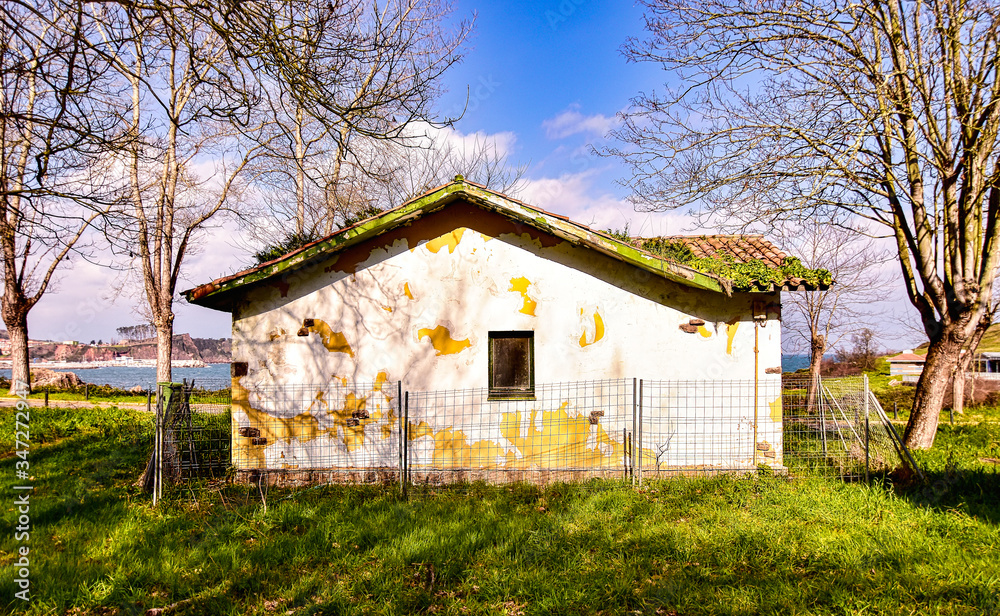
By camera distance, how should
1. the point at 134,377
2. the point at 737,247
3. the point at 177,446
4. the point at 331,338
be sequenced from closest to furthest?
the point at 177,446 < the point at 331,338 < the point at 737,247 < the point at 134,377

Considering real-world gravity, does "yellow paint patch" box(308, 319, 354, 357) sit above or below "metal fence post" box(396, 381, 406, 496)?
above

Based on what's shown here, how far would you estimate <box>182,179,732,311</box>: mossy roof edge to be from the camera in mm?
7844

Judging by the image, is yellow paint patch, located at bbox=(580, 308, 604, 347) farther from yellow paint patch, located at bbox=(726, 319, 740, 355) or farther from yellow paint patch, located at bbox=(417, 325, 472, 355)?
yellow paint patch, located at bbox=(726, 319, 740, 355)

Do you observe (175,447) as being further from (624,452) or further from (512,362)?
(624,452)

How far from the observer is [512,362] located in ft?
27.5

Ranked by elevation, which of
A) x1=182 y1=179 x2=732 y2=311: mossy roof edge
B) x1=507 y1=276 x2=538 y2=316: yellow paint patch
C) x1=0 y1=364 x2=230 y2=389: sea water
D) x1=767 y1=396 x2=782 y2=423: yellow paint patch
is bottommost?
x1=0 y1=364 x2=230 y2=389: sea water

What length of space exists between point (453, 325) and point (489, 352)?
73 centimetres

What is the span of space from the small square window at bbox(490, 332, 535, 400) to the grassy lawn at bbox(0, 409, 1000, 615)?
164 cm

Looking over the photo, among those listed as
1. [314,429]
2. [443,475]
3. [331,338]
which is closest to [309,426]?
[314,429]

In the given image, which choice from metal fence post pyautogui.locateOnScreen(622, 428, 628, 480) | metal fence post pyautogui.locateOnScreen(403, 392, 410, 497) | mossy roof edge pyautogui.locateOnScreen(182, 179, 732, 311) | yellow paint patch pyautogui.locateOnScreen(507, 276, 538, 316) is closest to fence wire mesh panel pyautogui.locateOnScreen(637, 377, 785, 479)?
metal fence post pyautogui.locateOnScreen(622, 428, 628, 480)

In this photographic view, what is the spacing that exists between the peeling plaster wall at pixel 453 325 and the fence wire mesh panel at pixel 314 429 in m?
0.02

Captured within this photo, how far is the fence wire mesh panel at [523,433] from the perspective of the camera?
26.5 feet

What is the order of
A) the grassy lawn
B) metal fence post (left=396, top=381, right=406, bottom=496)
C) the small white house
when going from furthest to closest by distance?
the small white house → metal fence post (left=396, top=381, right=406, bottom=496) → the grassy lawn

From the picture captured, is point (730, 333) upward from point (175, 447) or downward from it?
upward
